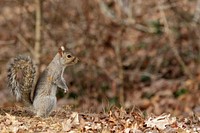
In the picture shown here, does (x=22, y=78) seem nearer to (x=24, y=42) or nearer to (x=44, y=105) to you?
(x=44, y=105)

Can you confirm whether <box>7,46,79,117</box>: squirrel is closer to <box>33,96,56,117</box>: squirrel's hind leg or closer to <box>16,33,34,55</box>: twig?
<box>33,96,56,117</box>: squirrel's hind leg

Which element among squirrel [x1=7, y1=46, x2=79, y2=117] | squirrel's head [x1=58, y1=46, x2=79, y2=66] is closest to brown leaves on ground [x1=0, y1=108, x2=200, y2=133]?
squirrel [x1=7, y1=46, x2=79, y2=117]

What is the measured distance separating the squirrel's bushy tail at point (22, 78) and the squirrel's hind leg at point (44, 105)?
0.50 feet

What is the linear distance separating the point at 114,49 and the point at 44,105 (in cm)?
813

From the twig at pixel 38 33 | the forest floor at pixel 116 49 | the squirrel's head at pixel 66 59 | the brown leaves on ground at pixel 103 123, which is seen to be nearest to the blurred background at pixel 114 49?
the forest floor at pixel 116 49

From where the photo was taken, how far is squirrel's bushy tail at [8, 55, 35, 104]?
651 cm

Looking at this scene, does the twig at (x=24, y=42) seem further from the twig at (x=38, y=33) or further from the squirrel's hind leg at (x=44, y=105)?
the squirrel's hind leg at (x=44, y=105)

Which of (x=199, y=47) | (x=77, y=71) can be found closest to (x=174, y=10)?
(x=199, y=47)

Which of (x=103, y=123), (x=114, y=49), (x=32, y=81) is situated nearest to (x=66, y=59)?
(x=32, y=81)

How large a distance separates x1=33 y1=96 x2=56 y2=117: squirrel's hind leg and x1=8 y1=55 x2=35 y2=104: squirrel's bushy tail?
0.50 ft

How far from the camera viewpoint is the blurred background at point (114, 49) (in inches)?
516

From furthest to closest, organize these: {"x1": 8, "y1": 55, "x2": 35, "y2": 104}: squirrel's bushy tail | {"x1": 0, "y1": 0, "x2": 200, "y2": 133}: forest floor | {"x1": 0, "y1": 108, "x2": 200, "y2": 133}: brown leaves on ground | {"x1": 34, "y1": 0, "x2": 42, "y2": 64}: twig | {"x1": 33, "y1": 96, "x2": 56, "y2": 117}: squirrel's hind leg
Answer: {"x1": 0, "y1": 0, "x2": 200, "y2": 133}: forest floor < {"x1": 34, "y1": 0, "x2": 42, "y2": 64}: twig < {"x1": 8, "y1": 55, "x2": 35, "y2": 104}: squirrel's bushy tail < {"x1": 33, "y1": 96, "x2": 56, "y2": 117}: squirrel's hind leg < {"x1": 0, "y1": 108, "x2": 200, "y2": 133}: brown leaves on ground

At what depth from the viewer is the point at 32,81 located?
6.56m

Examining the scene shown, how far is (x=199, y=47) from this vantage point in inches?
552
